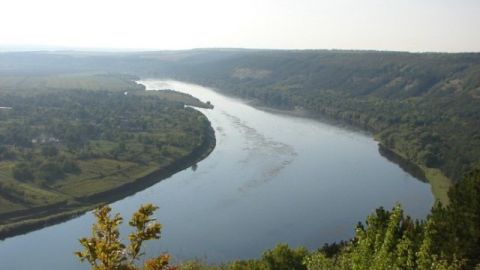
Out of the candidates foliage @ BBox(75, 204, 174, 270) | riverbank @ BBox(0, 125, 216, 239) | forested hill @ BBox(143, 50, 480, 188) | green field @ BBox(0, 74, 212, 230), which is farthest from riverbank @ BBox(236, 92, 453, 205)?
foliage @ BBox(75, 204, 174, 270)

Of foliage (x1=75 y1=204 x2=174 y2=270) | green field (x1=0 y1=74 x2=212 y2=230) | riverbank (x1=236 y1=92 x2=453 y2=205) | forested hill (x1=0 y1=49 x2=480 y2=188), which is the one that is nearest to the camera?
foliage (x1=75 y1=204 x2=174 y2=270)

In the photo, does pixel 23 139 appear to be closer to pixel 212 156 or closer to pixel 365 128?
pixel 212 156

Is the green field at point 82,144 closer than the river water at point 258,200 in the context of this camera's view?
No

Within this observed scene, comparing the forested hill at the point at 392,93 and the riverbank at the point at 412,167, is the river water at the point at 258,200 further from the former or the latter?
the forested hill at the point at 392,93

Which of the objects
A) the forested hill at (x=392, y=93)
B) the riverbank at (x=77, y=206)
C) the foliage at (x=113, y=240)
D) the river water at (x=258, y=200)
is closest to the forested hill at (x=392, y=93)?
the forested hill at (x=392, y=93)

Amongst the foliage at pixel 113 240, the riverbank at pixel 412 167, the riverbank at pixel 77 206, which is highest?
the foliage at pixel 113 240

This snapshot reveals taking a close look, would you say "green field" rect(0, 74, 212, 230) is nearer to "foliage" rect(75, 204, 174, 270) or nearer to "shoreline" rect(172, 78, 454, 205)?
"shoreline" rect(172, 78, 454, 205)
